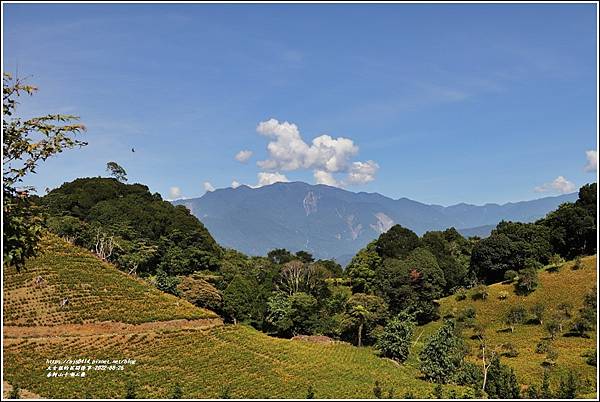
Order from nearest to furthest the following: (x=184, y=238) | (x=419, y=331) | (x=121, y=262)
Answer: (x=419, y=331) < (x=121, y=262) < (x=184, y=238)

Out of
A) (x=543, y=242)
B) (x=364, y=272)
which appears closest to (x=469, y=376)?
(x=364, y=272)

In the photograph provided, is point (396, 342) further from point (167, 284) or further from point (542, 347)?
point (167, 284)

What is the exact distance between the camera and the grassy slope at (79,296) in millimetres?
32250

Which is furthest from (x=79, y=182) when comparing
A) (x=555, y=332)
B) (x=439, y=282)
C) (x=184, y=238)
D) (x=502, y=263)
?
(x=555, y=332)

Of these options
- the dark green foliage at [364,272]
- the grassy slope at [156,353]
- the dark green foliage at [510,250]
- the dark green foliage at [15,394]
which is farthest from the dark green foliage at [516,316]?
the dark green foliage at [15,394]

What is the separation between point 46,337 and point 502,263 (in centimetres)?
4089

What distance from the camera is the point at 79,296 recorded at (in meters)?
35.4

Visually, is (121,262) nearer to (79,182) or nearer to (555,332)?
(79,182)

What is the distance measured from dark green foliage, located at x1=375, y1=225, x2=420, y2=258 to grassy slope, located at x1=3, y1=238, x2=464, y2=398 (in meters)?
21.7

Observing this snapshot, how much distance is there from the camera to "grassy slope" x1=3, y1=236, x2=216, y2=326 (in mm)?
32250

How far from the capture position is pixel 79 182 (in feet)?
221

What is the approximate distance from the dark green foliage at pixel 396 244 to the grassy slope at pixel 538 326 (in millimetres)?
9632

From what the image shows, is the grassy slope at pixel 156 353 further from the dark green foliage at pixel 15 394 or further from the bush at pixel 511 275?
the bush at pixel 511 275

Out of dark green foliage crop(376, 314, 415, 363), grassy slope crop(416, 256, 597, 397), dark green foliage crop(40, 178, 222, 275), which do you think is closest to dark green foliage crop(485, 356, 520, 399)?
grassy slope crop(416, 256, 597, 397)
